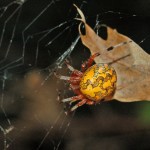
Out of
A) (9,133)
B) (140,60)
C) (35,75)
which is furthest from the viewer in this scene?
(35,75)

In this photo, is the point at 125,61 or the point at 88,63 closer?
the point at 125,61

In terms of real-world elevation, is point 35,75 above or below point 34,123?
above

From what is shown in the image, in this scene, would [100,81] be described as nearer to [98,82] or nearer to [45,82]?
[98,82]

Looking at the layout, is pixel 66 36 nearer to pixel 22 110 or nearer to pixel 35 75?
pixel 35 75

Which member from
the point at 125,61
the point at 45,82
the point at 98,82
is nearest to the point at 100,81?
the point at 98,82

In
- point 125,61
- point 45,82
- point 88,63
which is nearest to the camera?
point 125,61

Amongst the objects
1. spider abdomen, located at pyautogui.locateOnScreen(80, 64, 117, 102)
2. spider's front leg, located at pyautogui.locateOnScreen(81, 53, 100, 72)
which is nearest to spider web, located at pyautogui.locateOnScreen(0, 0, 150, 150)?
spider's front leg, located at pyautogui.locateOnScreen(81, 53, 100, 72)

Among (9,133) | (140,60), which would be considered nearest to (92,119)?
(9,133)
